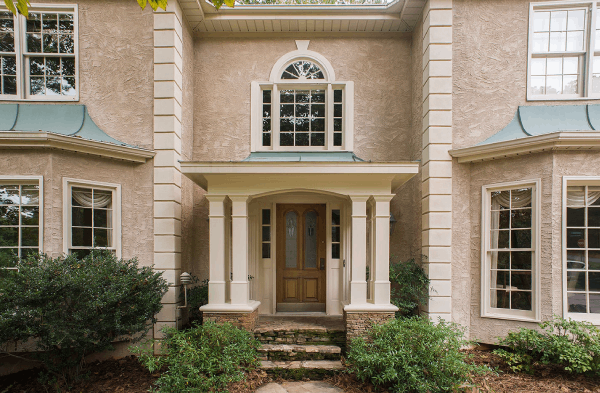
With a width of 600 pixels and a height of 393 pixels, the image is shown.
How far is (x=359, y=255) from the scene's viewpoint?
5469 millimetres

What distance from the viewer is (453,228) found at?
592 cm

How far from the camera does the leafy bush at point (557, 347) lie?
4.68 meters

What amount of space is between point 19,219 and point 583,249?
9.09 meters

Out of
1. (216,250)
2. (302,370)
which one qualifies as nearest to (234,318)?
(216,250)

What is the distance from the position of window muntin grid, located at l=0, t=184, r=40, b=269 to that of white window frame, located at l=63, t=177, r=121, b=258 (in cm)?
39

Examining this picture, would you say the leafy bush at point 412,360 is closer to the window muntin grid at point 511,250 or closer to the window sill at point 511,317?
the window sill at point 511,317

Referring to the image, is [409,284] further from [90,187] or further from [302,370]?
[90,187]

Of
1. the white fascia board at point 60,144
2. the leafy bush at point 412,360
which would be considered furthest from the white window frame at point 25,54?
the leafy bush at point 412,360

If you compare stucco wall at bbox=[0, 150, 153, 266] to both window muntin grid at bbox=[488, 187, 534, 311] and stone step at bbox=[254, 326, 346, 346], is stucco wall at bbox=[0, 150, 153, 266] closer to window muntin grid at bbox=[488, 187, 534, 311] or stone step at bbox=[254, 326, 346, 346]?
stone step at bbox=[254, 326, 346, 346]

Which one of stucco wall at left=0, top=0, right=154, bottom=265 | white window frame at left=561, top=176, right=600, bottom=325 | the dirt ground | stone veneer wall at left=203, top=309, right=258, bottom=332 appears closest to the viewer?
the dirt ground

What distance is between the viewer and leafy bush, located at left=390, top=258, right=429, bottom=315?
5738 millimetres

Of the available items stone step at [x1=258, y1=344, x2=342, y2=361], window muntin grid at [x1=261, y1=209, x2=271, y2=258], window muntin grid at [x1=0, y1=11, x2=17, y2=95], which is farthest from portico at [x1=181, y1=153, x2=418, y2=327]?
window muntin grid at [x1=0, y1=11, x2=17, y2=95]

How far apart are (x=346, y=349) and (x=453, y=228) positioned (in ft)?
9.37

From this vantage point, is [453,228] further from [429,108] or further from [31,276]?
[31,276]
